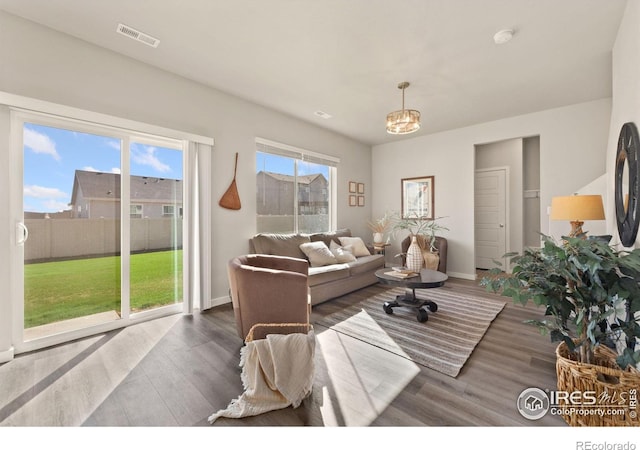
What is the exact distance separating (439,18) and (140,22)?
2520 millimetres

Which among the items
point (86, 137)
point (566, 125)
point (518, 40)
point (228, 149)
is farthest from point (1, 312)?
point (566, 125)

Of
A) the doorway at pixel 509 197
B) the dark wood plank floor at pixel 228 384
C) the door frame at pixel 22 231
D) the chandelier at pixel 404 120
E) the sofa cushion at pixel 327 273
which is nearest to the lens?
the dark wood plank floor at pixel 228 384

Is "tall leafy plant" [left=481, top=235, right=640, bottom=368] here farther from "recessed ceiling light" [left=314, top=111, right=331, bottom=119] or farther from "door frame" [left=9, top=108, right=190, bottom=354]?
"recessed ceiling light" [left=314, top=111, right=331, bottom=119]

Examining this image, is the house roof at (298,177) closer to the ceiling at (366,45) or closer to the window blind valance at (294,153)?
the window blind valance at (294,153)

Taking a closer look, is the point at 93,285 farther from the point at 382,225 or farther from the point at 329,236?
the point at 382,225

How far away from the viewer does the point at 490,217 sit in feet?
18.7

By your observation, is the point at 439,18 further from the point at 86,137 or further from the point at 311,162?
the point at 86,137

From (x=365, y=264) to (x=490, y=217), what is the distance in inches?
134

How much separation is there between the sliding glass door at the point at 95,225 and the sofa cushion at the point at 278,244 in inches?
38.9

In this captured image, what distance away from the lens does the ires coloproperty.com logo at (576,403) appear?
1.31 metres

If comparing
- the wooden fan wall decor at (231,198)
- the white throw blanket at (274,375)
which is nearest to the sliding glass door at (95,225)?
the wooden fan wall decor at (231,198)

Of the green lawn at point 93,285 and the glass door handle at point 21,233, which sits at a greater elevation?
the glass door handle at point 21,233

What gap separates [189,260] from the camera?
3.22 m
